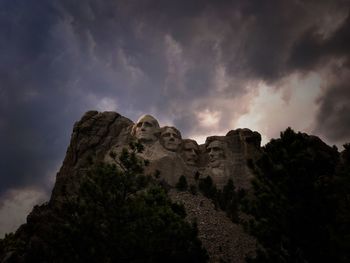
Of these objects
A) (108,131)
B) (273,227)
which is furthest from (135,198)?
(108,131)

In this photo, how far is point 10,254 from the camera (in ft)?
139

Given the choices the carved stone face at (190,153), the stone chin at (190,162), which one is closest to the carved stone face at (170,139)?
the carved stone face at (190,153)

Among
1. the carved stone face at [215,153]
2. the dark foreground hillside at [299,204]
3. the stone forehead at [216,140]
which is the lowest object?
the dark foreground hillside at [299,204]

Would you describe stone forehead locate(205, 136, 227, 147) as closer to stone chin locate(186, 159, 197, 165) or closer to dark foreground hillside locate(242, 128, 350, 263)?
stone chin locate(186, 159, 197, 165)

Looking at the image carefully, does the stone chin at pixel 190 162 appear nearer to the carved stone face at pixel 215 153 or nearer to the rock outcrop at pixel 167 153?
the rock outcrop at pixel 167 153

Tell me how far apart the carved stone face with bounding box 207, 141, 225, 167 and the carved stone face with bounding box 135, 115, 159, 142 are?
830 centimetres

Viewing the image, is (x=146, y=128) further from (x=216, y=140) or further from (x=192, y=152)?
(x=216, y=140)

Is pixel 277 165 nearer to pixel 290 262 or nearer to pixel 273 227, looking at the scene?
pixel 273 227

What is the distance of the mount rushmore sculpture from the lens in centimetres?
5481

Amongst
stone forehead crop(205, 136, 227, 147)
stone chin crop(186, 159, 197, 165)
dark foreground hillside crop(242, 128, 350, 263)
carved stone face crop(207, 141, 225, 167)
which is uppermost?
stone forehead crop(205, 136, 227, 147)

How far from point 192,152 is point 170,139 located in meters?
3.82

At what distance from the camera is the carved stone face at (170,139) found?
191ft

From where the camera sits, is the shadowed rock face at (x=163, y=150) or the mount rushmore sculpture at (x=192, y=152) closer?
the mount rushmore sculpture at (x=192, y=152)

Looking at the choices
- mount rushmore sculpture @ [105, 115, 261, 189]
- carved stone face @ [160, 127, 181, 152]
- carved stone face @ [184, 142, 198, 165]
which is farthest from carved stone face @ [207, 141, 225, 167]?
carved stone face @ [160, 127, 181, 152]
